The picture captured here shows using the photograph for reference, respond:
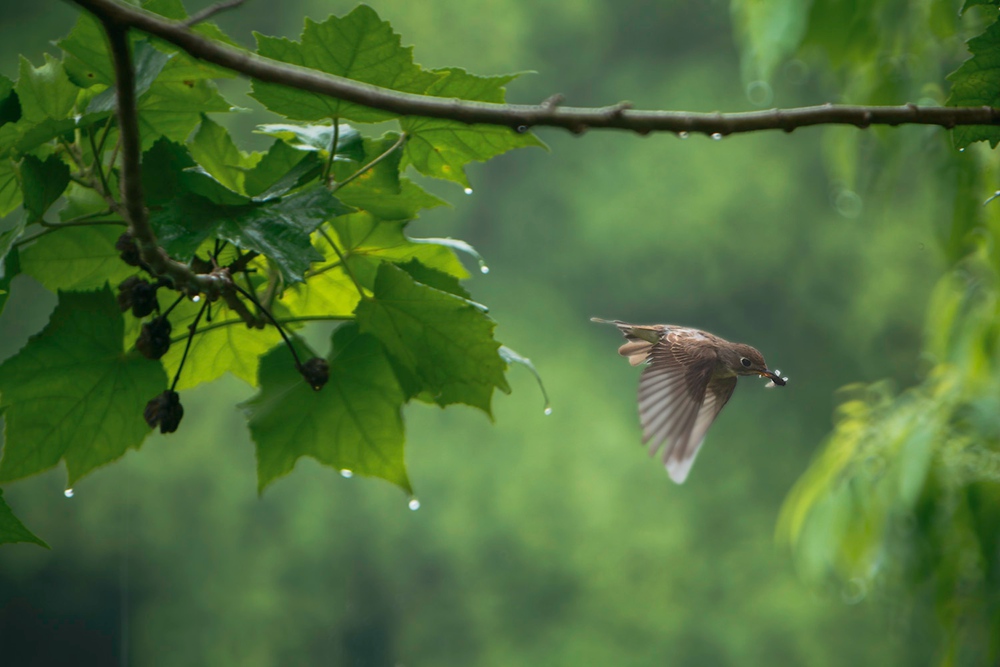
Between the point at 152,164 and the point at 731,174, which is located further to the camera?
the point at 731,174

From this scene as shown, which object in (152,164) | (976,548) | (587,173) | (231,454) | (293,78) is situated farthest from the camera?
(587,173)

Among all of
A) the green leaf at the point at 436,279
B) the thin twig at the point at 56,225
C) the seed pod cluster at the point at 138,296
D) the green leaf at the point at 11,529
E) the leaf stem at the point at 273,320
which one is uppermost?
the green leaf at the point at 436,279

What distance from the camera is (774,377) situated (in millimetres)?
A: 383

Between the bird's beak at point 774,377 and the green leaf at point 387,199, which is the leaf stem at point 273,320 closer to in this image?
the green leaf at point 387,199

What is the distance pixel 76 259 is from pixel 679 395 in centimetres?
32

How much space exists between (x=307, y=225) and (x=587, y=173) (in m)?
2.20

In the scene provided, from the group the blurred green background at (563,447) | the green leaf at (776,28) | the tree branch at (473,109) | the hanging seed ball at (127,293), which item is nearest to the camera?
the tree branch at (473,109)

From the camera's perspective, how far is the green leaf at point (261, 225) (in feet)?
1.21

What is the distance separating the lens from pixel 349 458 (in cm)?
46

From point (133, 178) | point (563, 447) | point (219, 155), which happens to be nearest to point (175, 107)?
point (219, 155)

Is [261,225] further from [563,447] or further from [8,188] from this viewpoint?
[563,447]

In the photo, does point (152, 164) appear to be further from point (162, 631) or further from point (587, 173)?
point (587, 173)

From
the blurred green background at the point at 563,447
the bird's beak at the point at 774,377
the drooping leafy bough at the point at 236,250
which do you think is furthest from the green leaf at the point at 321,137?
the blurred green background at the point at 563,447

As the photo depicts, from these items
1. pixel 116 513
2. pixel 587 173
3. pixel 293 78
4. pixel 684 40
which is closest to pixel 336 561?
pixel 116 513
